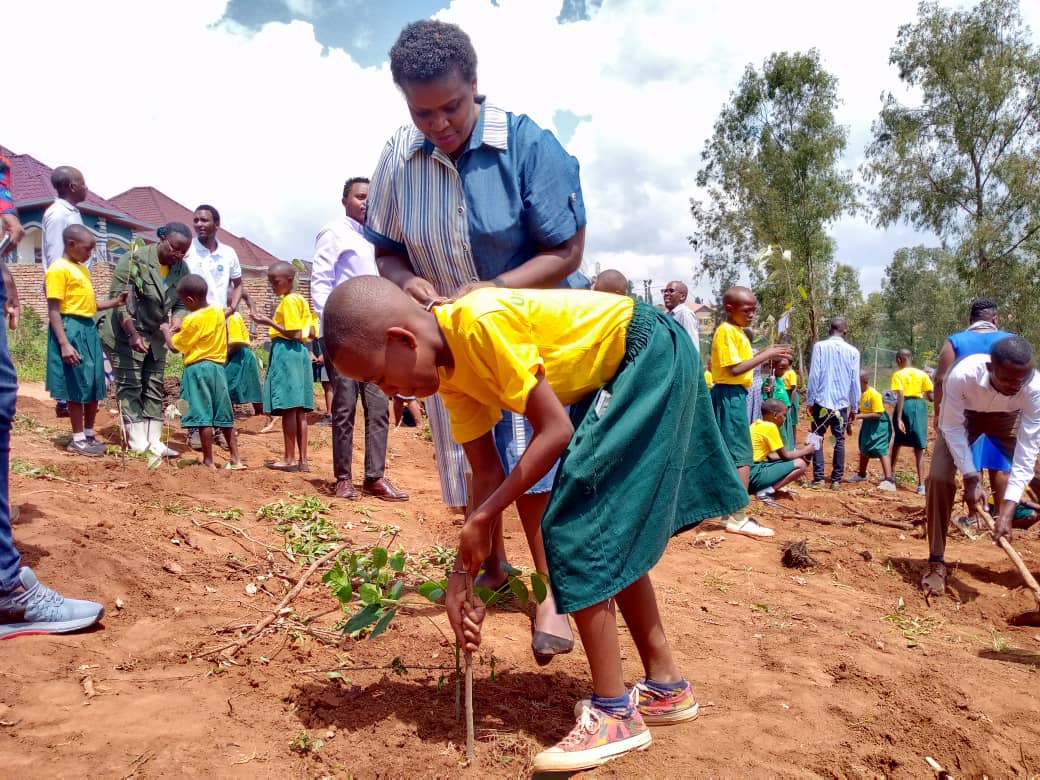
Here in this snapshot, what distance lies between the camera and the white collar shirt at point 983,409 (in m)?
4.14

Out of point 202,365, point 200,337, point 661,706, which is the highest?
point 200,337

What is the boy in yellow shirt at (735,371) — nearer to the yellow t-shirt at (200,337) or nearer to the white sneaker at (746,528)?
the white sneaker at (746,528)

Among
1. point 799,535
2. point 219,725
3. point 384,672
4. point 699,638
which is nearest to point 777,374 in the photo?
point 799,535

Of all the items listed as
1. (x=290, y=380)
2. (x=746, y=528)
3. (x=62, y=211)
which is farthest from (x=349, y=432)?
(x=746, y=528)

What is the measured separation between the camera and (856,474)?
954cm

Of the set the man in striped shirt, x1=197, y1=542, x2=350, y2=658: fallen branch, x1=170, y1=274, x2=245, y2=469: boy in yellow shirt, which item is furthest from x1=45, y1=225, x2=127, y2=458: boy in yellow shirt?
the man in striped shirt

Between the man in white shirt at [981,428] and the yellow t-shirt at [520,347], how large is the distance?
3.09 meters

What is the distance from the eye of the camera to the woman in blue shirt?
7.68 ft

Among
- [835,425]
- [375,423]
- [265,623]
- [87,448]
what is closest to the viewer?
[265,623]

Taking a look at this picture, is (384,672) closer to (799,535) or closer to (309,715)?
(309,715)

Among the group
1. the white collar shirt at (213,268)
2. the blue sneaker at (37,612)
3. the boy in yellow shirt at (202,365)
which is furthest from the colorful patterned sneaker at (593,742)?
the white collar shirt at (213,268)

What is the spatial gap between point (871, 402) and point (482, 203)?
25.1ft

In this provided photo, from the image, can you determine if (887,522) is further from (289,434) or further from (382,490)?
(289,434)

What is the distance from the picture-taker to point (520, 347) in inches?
69.9
